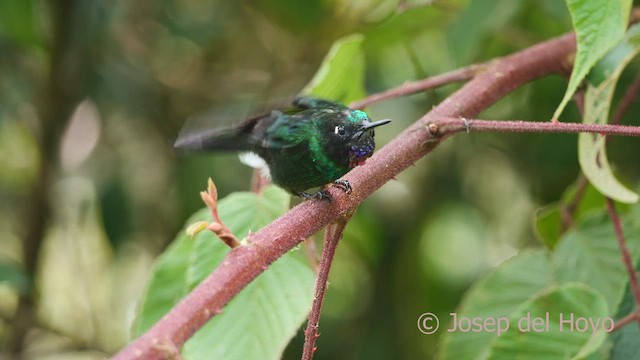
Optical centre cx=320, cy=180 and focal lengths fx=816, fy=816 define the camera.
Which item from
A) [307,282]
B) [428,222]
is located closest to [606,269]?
[307,282]

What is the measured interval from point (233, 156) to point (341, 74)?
70 cm

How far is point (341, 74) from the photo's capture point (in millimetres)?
1014

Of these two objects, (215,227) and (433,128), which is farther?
(433,128)

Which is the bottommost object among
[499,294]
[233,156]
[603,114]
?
[233,156]

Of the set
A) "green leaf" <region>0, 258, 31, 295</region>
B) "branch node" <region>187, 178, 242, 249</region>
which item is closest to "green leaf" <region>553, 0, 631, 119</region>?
"branch node" <region>187, 178, 242, 249</region>

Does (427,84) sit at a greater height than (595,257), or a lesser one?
greater

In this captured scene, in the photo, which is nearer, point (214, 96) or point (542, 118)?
point (542, 118)

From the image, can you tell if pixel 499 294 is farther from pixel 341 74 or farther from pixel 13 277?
pixel 13 277

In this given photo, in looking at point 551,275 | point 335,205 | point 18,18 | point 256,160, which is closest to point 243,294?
point 256,160

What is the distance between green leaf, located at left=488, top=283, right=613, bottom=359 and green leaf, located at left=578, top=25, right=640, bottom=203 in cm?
11

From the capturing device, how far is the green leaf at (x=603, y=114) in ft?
2.64

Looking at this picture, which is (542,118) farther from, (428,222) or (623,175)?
(428,222)

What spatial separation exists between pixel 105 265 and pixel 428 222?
0.82m

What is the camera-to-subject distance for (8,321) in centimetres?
161
